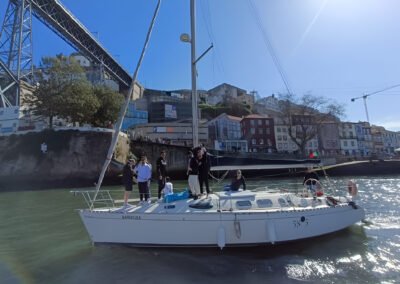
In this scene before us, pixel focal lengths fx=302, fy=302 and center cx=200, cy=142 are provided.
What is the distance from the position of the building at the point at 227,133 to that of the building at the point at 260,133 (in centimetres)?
230

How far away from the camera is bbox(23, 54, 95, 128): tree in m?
37.8

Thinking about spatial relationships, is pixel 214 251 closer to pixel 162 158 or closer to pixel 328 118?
pixel 162 158

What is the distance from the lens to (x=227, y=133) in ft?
240

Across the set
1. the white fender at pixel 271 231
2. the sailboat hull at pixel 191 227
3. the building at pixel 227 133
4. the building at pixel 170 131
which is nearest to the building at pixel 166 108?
the building at pixel 227 133

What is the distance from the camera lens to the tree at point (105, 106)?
4462 centimetres

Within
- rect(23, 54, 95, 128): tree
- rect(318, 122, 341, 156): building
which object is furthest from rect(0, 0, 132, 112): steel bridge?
rect(318, 122, 341, 156): building

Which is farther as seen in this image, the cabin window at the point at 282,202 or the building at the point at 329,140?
the building at the point at 329,140

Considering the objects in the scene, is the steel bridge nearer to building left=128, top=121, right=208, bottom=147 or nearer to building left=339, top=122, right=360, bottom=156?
building left=128, top=121, right=208, bottom=147

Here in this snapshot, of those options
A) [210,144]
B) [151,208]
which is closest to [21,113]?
[210,144]

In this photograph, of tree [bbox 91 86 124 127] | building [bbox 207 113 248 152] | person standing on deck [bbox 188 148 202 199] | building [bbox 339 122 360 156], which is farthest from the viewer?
building [bbox 339 122 360 156]

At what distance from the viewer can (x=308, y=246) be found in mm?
9203

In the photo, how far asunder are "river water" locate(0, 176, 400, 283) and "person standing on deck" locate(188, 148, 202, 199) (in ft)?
6.65

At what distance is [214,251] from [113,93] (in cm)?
4070

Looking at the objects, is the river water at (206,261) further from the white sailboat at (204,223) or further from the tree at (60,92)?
the tree at (60,92)
